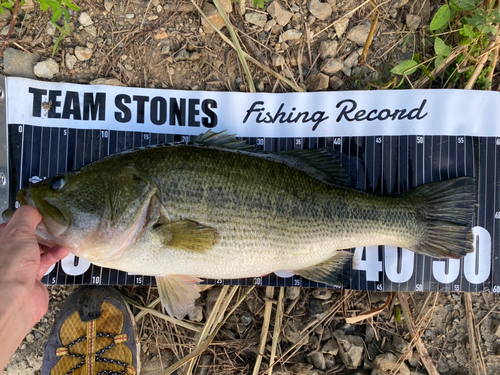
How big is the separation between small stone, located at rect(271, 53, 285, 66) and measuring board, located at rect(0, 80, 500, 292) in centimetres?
92

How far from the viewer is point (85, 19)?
9.97 feet

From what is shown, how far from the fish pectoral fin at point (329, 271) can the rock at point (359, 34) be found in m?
1.90

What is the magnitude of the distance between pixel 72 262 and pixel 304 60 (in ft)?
8.95

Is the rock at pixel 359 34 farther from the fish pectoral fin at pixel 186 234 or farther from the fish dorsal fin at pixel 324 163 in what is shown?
the fish pectoral fin at pixel 186 234

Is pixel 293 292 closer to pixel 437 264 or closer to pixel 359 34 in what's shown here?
pixel 437 264

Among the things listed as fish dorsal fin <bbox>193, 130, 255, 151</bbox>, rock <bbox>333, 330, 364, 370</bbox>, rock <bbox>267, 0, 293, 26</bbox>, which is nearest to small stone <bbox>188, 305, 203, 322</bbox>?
rock <bbox>333, 330, 364, 370</bbox>

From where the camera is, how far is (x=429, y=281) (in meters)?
2.97

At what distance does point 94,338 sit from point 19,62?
250 cm

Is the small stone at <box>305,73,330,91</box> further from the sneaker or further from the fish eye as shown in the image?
the sneaker

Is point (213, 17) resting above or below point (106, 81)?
above

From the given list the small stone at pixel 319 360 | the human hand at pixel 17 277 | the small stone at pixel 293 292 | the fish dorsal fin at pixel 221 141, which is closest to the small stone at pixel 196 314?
the small stone at pixel 293 292


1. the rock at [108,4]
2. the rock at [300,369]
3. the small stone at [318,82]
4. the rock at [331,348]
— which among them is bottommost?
the rock at [300,369]

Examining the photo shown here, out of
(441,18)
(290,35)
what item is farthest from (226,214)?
(441,18)

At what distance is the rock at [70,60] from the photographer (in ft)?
9.96
